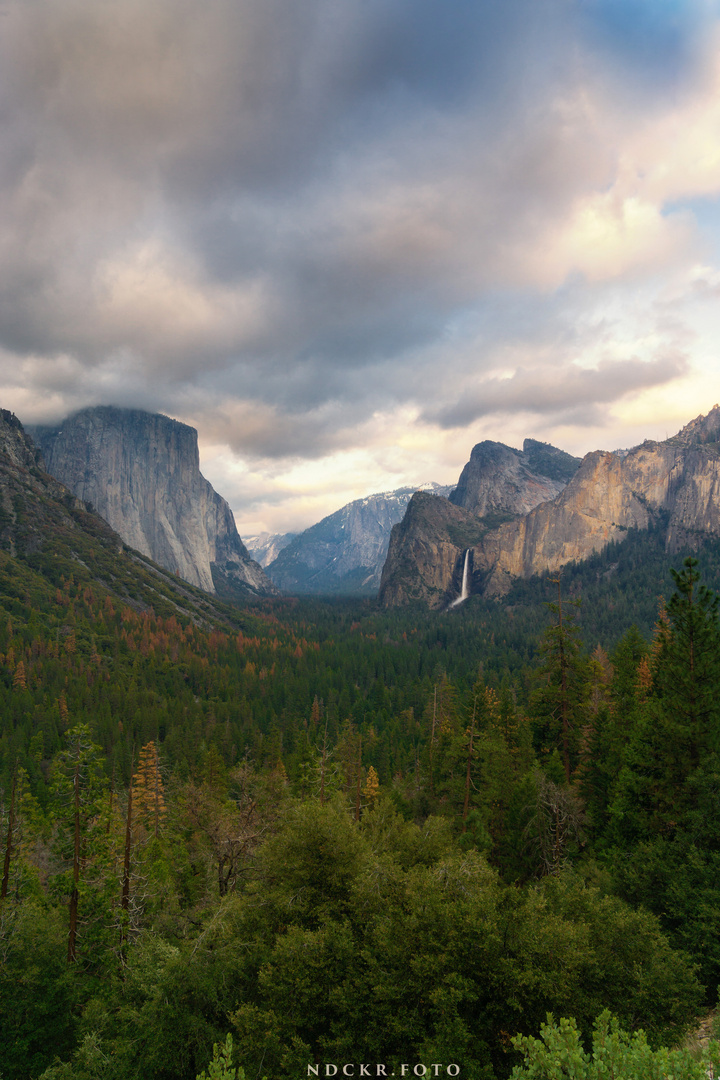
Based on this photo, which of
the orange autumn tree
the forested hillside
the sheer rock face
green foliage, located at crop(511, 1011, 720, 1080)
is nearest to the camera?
green foliage, located at crop(511, 1011, 720, 1080)

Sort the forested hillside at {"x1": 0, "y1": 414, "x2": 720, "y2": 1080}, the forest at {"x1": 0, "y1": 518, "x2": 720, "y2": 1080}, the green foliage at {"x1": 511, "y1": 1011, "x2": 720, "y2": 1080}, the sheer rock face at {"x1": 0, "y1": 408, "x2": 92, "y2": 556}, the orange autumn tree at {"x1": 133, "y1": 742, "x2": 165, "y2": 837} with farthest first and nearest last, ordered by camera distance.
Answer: the sheer rock face at {"x1": 0, "y1": 408, "x2": 92, "y2": 556}
the orange autumn tree at {"x1": 133, "y1": 742, "x2": 165, "y2": 837}
the forested hillside at {"x1": 0, "y1": 414, "x2": 720, "y2": 1080}
the forest at {"x1": 0, "y1": 518, "x2": 720, "y2": 1080}
the green foliage at {"x1": 511, "y1": 1011, "x2": 720, "y2": 1080}

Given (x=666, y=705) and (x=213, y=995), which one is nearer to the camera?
(x=213, y=995)

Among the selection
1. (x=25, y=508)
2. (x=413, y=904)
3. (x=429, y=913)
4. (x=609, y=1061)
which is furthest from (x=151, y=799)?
(x=25, y=508)

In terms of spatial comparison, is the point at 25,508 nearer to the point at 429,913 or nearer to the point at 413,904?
the point at 413,904

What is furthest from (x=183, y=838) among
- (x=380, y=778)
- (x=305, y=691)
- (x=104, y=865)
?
(x=305, y=691)

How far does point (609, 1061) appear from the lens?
8.62 meters

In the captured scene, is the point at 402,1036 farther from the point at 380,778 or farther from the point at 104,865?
the point at 380,778

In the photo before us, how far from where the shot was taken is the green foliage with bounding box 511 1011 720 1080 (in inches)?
313

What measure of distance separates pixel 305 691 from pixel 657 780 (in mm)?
88439

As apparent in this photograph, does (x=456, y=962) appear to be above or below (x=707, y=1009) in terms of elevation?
above

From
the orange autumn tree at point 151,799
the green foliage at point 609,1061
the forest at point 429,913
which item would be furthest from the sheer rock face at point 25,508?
the green foliage at point 609,1061

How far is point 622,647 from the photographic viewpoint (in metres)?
41.0

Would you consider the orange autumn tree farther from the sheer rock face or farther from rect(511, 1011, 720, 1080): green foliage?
the sheer rock face

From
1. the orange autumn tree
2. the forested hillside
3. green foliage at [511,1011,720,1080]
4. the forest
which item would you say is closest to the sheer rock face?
the orange autumn tree
